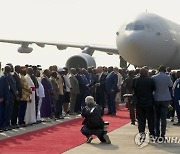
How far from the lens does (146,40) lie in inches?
974

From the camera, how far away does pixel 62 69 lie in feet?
58.2

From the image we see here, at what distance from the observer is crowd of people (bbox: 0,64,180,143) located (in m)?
11.2

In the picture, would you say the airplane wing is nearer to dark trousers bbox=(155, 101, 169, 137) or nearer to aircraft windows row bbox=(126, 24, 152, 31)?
aircraft windows row bbox=(126, 24, 152, 31)

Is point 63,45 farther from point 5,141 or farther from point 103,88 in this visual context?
point 5,141

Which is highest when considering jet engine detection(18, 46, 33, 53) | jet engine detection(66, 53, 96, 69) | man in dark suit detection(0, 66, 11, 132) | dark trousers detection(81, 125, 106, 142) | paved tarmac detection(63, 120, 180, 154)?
jet engine detection(18, 46, 33, 53)

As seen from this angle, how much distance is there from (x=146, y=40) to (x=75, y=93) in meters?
7.89

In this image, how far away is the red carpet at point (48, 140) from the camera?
32.7 ft

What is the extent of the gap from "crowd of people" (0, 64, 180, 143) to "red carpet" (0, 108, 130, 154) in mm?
1010

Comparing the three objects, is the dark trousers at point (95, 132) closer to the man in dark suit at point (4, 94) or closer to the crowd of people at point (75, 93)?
the crowd of people at point (75, 93)

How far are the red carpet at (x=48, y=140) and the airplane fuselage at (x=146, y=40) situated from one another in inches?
407

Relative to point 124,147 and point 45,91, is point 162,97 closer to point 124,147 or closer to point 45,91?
point 124,147

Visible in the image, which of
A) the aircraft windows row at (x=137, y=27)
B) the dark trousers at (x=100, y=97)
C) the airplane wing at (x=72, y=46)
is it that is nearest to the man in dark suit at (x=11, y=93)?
the dark trousers at (x=100, y=97)

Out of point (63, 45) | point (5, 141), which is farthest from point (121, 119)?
point (63, 45)

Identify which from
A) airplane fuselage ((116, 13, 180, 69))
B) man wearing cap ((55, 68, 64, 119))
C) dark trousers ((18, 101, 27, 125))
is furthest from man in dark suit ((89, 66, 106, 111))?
airplane fuselage ((116, 13, 180, 69))
